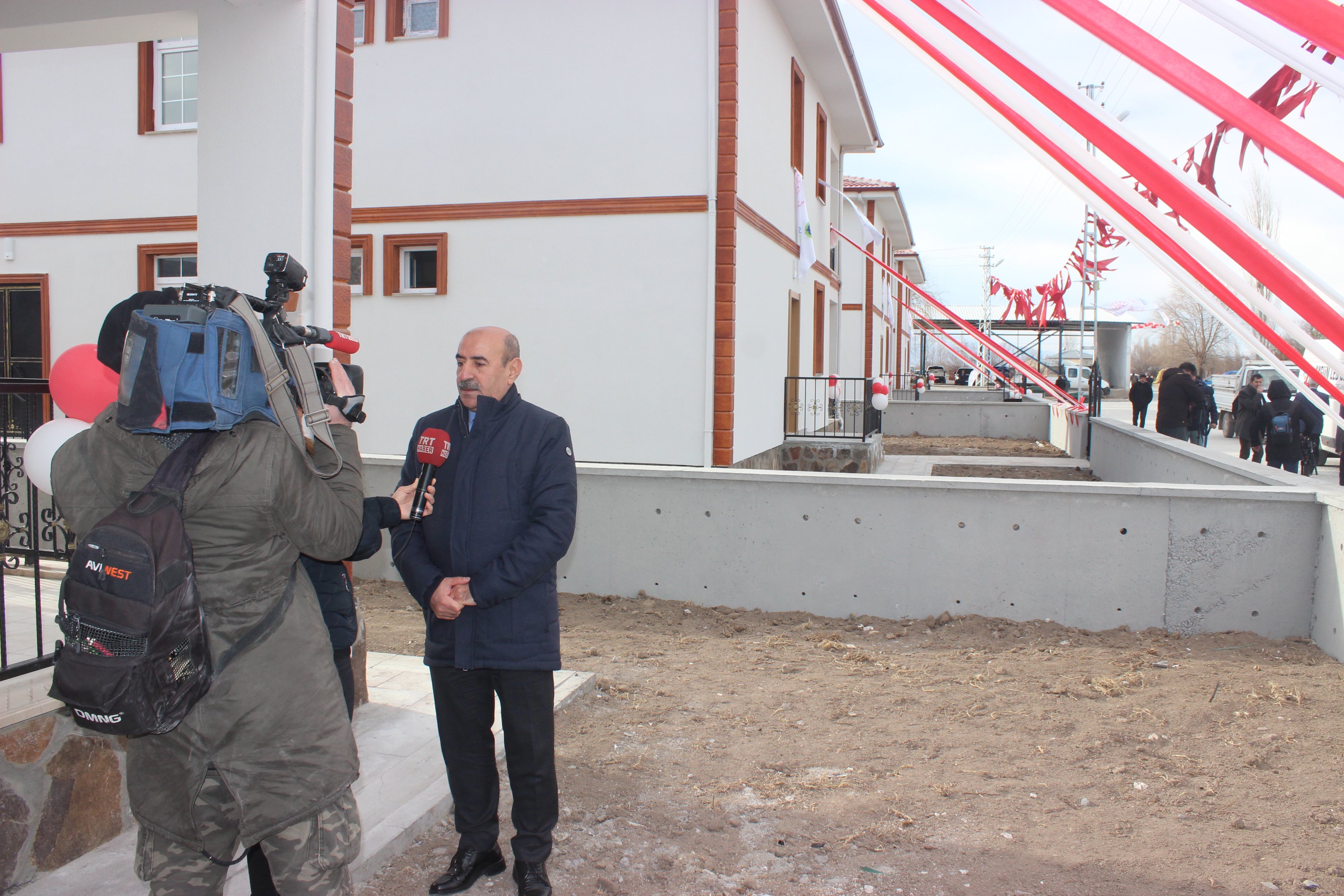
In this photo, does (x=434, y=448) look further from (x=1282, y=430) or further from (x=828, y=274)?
(x=828, y=274)

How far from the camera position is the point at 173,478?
1.95 metres

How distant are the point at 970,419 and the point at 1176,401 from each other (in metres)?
9.52

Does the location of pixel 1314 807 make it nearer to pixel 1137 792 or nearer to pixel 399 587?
pixel 1137 792

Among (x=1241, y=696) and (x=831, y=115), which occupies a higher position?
(x=831, y=115)

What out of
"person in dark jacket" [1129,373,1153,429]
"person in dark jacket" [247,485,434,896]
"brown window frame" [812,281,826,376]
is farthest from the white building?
"person in dark jacket" [1129,373,1153,429]

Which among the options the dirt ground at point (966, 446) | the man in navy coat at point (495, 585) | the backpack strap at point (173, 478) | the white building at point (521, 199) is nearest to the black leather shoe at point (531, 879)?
the man in navy coat at point (495, 585)

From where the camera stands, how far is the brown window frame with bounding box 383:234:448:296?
421 inches

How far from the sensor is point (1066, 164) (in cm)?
355

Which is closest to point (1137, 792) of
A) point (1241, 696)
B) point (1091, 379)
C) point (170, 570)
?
point (1241, 696)

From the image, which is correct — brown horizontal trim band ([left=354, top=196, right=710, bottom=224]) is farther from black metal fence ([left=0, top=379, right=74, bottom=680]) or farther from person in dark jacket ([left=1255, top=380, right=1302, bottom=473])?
person in dark jacket ([left=1255, top=380, right=1302, bottom=473])

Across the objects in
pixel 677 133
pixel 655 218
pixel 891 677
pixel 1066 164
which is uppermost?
pixel 677 133

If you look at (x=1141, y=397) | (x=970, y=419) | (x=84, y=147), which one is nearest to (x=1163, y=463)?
(x=1141, y=397)

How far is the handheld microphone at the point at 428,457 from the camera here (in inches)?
106

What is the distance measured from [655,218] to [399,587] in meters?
4.78
